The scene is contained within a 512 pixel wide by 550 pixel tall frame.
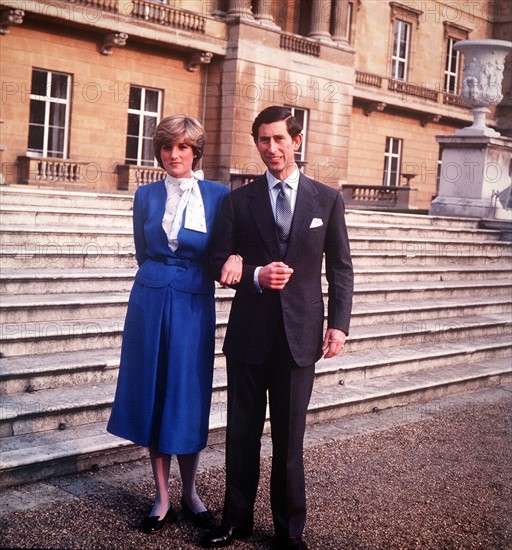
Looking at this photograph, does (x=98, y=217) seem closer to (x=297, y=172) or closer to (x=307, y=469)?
(x=307, y=469)

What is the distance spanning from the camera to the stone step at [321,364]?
6.39m

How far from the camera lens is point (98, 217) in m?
11.2

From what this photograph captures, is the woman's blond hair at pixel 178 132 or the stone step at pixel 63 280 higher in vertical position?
the woman's blond hair at pixel 178 132

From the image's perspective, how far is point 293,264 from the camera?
4.55 m

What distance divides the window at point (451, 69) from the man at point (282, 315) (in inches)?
1284

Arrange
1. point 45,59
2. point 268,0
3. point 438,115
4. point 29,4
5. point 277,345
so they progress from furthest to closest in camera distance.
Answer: point 438,115, point 268,0, point 45,59, point 29,4, point 277,345

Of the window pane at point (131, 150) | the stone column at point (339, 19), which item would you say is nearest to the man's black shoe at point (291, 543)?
the window pane at point (131, 150)

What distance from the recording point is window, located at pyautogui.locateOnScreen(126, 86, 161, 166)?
75.1ft

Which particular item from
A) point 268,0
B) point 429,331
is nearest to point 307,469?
point 429,331

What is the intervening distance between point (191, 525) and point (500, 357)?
6506mm

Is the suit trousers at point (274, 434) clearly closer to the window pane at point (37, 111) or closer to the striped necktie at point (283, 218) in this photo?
the striped necktie at point (283, 218)

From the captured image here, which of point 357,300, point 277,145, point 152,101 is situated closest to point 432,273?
point 357,300

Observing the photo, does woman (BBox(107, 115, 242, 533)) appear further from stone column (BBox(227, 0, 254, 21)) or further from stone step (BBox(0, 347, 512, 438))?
stone column (BBox(227, 0, 254, 21))

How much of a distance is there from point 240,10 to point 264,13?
1012 millimetres
